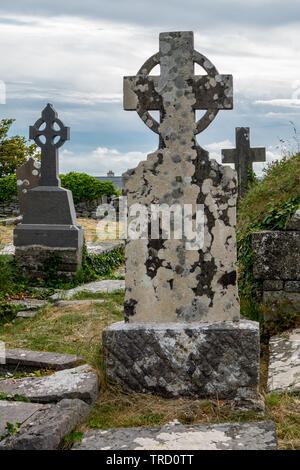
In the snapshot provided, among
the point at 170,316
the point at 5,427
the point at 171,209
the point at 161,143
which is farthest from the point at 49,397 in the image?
the point at 161,143

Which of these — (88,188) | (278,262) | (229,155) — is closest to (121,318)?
(278,262)

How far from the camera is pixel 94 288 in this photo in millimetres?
8484

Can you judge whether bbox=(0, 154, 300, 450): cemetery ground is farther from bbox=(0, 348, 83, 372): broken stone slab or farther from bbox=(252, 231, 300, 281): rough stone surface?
bbox=(252, 231, 300, 281): rough stone surface

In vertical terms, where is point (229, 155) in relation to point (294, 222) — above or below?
above

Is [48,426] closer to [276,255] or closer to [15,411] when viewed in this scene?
[15,411]

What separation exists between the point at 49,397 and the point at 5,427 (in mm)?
460

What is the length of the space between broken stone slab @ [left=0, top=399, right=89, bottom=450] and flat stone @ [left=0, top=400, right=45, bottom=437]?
4cm

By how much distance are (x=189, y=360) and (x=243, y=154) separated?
28.8 feet

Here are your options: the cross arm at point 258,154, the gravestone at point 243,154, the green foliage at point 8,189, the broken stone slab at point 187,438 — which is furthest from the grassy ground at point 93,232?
the broken stone slab at point 187,438

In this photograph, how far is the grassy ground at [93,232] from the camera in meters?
14.8

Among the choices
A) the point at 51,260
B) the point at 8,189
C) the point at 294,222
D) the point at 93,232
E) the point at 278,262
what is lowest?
the point at 51,260

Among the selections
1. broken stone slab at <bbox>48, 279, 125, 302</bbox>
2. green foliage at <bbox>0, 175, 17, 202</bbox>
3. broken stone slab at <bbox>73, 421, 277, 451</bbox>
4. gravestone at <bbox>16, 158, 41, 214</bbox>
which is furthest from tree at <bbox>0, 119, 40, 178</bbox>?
broken stone slab at <bbox>73, 421, 277, 451</bbox>

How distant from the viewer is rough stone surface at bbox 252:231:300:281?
5.64 m
